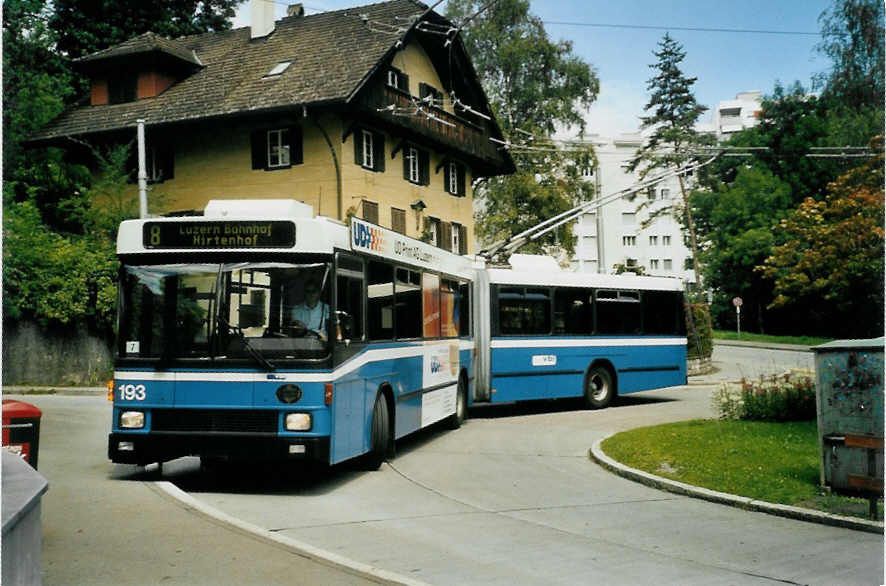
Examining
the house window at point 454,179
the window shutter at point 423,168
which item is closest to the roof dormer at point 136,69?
the window shutter at point 423,168

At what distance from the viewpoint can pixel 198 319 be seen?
9383mm

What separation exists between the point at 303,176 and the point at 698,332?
45.7 ft

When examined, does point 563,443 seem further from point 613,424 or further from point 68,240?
point 68,240

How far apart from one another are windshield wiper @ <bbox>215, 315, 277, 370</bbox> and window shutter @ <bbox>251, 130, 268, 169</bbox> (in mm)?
22425

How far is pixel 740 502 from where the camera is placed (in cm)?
934

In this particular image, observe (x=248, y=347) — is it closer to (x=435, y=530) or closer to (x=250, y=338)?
(x=250, y=338)

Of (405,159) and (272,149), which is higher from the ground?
(405,159)

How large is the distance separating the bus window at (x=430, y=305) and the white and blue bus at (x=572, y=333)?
343 cm

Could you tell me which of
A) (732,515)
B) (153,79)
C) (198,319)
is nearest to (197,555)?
(198,319)

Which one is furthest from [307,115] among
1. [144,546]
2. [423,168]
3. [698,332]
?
[144,546]

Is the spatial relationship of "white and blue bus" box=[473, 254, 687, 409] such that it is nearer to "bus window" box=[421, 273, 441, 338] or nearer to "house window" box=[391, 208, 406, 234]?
"bus window" box=[421, 273, 441, 338]

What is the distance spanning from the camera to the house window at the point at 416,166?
34.1 metres

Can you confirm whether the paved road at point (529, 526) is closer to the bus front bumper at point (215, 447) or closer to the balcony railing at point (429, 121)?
the bus front bumper at point (215, 447)

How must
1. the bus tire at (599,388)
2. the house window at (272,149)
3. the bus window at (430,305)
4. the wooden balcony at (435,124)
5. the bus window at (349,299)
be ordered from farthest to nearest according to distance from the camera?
the house window at (272,149) → the wooden balcony at (435,124) → the bus tire at (599,388) → the bus window at (430,305) → the bus window at (349,299)
